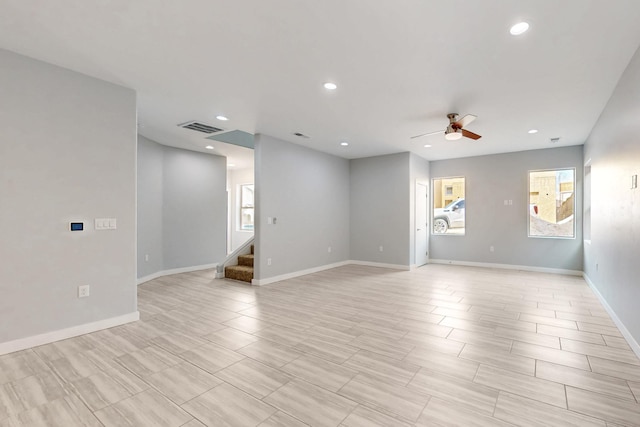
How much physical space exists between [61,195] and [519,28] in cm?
446

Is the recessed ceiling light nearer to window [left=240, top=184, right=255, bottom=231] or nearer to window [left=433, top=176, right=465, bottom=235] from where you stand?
window [left=433, top=176, right=465, bottom=235]

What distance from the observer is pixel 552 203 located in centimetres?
682

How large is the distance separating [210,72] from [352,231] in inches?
221

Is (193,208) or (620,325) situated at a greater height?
(193,208)

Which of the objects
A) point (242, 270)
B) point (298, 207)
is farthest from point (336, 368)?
point (298, 207)

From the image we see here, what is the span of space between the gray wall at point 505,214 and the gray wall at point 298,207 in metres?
2.82

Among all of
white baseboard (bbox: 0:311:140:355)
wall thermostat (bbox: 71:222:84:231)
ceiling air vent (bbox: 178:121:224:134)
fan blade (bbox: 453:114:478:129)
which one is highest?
ceiling air vent (bbox: 178:121:224:134)

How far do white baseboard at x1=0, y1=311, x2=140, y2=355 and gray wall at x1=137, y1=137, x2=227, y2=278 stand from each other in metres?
2.40

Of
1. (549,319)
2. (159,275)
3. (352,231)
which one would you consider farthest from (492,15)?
(159,275)

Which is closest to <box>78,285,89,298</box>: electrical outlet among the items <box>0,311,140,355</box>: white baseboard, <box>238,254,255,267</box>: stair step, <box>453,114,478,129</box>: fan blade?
<box>0,311,140,355</box>: white baseboard

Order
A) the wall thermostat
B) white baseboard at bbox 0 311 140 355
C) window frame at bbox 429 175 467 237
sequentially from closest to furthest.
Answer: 1. white baseboard at bbox 0 311 140 355
2. the wall thermostat
3. window frame at bbox 429 175 467 237

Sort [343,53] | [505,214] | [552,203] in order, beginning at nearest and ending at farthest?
[343,53] < [552,203] < [505,214]

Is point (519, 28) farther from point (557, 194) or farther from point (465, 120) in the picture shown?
point (557, 194)

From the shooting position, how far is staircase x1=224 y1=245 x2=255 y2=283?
584cm
